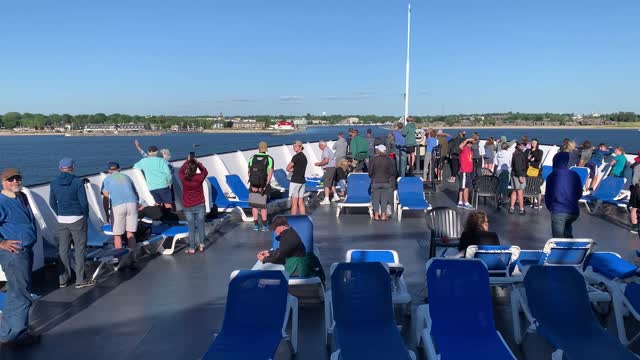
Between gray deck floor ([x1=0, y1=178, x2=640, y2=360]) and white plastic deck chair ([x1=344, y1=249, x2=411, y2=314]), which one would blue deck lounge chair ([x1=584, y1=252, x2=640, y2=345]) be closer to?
gray deck floor ([x1=0, y1=178, x2=640, y2=360])

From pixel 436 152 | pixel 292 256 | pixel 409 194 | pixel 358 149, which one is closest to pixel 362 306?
pixel 292 256

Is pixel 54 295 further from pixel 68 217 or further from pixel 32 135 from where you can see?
pixel 32 135

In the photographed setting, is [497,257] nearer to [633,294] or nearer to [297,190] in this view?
[633,294]

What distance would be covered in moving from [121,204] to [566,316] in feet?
16.9

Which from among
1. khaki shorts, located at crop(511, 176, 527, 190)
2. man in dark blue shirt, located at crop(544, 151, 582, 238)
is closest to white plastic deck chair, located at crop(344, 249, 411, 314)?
man in dark blue shirt, located at crop(544, 151, 582, 238)

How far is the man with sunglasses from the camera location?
4223 millimetres

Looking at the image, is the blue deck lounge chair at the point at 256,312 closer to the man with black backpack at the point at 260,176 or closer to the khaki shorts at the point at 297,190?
the man with black backpack at the point at 260,176

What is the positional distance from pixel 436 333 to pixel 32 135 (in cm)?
20127

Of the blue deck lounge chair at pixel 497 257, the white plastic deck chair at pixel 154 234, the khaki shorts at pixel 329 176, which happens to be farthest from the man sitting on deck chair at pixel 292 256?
the khaki shorts at pixel 329 176

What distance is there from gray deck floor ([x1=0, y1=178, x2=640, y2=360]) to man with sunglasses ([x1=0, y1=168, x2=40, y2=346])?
0.18 m

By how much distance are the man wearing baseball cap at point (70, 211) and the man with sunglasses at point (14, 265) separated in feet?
3.54

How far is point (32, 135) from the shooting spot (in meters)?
176

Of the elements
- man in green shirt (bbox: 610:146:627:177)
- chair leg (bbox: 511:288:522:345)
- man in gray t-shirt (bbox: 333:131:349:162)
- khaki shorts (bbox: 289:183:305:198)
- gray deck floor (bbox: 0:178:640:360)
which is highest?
man in gray t-shirt (bbox: 333:131:349:162)

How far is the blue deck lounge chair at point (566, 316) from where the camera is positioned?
142 inches
